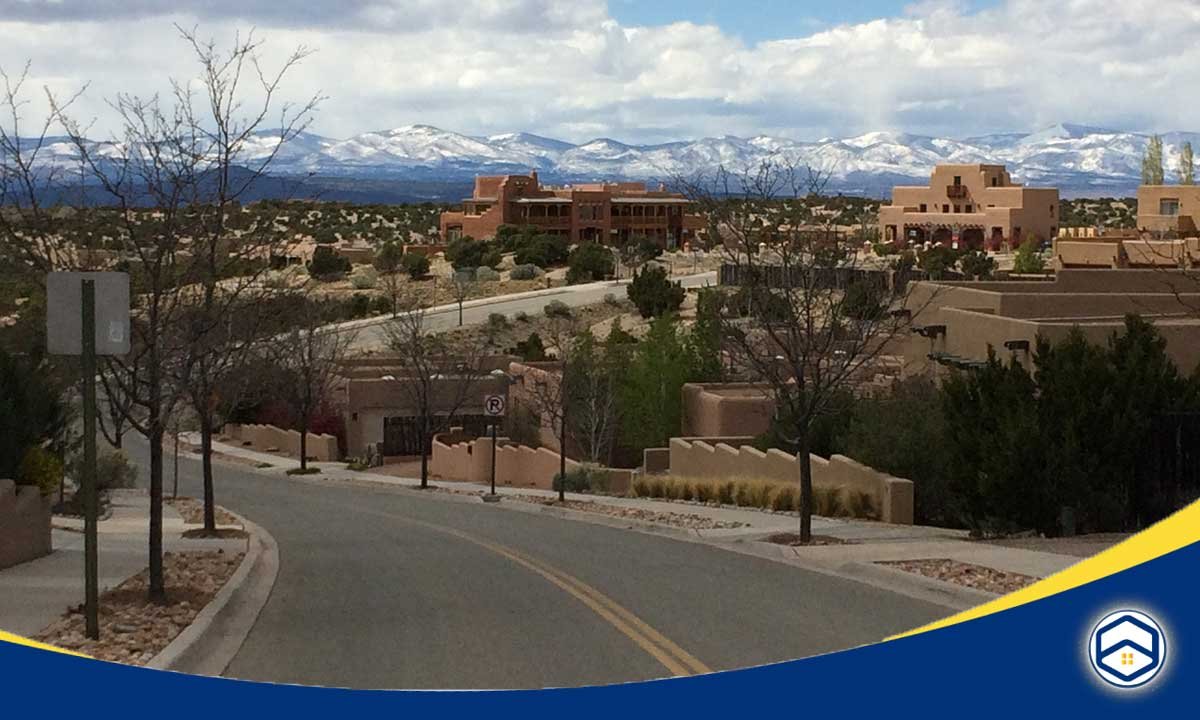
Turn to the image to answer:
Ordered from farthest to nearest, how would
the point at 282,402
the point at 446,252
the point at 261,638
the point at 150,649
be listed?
the point at 446,252
the point at 282,402
the point at 261,638
the point at 150,649

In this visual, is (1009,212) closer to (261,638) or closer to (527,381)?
(527,381)

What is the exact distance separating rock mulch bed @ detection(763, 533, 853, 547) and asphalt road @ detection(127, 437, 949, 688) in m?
1.01

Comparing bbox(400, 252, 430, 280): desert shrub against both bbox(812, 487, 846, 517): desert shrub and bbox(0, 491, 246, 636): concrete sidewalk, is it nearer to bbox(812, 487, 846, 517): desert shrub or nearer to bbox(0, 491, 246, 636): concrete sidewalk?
bbox(0, 491, 246, 636): concrete sidewalk

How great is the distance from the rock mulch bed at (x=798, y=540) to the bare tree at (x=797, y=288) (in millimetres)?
159

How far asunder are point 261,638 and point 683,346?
36631mm

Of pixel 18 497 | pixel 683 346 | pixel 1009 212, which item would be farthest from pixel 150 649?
pixel 1009 212

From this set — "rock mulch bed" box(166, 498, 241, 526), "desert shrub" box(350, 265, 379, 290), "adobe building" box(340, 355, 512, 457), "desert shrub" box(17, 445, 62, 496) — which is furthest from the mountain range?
"desert shrub" box(350, 265, 379, 290)

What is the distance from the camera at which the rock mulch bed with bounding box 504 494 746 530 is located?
881 inches

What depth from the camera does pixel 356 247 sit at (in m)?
108

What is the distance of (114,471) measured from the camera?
34.8 m

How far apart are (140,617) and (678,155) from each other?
509 inches

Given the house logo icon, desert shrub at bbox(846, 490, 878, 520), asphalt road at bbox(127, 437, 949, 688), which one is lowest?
desert shrub at bbox(846, 490, 878, 520)

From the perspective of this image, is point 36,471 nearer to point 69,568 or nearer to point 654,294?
point 69,568

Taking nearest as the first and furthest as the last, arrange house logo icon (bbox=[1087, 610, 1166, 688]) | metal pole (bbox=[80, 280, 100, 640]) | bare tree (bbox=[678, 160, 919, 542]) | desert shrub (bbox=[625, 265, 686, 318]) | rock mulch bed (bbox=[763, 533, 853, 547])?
house logo icon (bbox=[1087, 610, 1166, 688])
metal pole (bbox=[80, 280, 100, 640])
rock mulch bed (bbox=[763, 533, 853, 547])
bare tree (bbox=[678, 160, 919, 542])
desert shrub (bbox=[625, 265, 686, 318])
